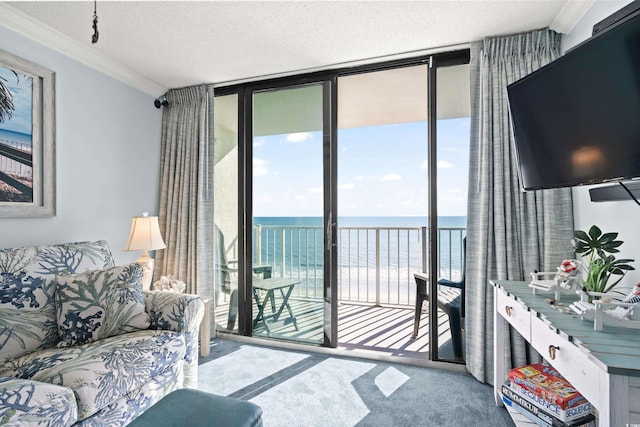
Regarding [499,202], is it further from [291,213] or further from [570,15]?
[291,213]

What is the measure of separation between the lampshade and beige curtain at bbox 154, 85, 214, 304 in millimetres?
374

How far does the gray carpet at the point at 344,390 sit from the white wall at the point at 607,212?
1097 millimetres

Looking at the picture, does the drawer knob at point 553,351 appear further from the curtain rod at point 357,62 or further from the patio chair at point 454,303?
the curtain rod at point 357,62

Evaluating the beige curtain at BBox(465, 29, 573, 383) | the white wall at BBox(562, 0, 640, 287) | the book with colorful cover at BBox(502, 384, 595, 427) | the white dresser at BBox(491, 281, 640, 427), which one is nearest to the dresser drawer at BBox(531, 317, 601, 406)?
the white dresser at BBox(491, 281, 640, 427)

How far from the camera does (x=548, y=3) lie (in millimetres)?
1999

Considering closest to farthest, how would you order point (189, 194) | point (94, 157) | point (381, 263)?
1. point (94, 157)
2. point (189, 194)
3. point (381, 263)

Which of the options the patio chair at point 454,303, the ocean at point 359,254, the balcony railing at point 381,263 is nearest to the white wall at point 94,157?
the ocean at point 359,254

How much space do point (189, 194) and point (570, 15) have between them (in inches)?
126

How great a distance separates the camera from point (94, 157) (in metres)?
2.73

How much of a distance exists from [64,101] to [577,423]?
3.65 meters

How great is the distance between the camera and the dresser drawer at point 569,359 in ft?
3.27

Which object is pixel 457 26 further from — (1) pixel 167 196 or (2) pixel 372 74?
(1) pixel 167 196

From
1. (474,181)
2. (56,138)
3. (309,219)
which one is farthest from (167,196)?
(474,181)

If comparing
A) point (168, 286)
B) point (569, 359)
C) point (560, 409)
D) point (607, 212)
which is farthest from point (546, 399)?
point (168, 286)
